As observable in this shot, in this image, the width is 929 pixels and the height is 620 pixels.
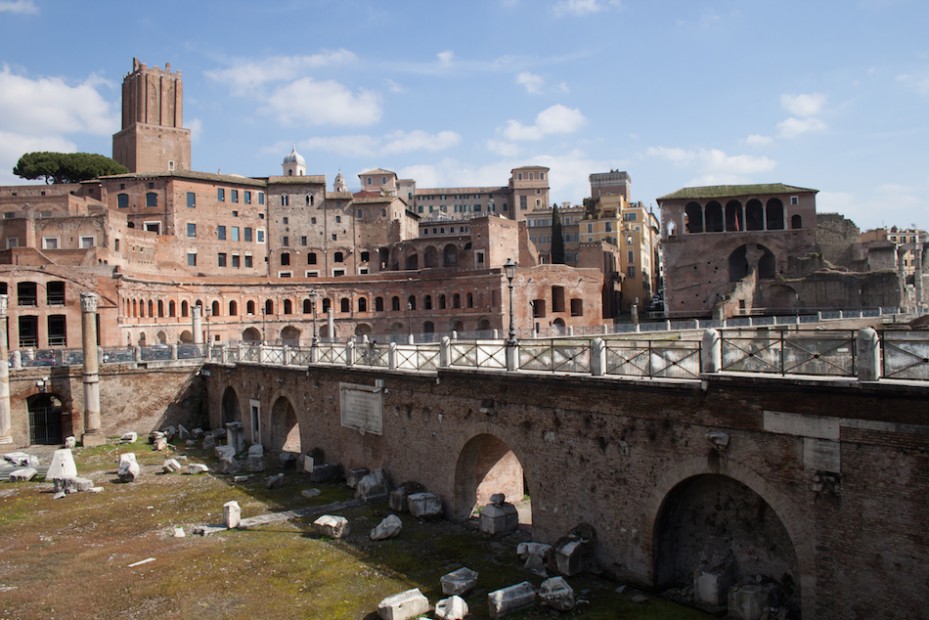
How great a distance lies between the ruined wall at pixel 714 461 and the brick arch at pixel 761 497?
0.02 meters

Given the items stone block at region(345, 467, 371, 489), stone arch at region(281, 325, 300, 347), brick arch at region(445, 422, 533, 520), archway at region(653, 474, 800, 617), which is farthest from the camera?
stone arch at region(281, 325, 300, 347)

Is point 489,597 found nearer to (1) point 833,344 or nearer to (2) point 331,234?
(1) point 833,344

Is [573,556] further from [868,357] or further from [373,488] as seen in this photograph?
[373,488]

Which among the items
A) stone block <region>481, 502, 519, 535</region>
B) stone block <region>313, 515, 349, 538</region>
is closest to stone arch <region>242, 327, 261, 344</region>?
stone block <region>313, 515, 349, 538</region>

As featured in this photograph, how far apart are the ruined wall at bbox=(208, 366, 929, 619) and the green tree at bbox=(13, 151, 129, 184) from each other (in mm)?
64343

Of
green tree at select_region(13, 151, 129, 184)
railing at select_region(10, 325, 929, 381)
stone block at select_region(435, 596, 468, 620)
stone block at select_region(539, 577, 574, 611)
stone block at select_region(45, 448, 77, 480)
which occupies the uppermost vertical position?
green tree at select_region(13, 151, 129, 184)

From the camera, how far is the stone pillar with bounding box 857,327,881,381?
349 inches

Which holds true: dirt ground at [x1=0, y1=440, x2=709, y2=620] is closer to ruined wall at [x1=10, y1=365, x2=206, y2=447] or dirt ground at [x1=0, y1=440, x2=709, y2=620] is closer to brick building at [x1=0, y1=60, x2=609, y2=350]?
ruined wall at [x1=10, y1=365, x2=206, y2=447]

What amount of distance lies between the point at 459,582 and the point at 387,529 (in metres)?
3.43

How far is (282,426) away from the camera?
25719 mm

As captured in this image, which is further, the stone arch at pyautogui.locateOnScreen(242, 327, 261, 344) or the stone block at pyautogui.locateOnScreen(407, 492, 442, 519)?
the stone arch at pyautogui.locateOnScreen(242, 327, 261, 344)

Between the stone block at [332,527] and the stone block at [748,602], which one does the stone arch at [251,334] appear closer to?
the stone block at [332,527]

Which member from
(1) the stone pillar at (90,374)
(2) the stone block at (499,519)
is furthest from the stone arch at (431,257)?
(2) the stone block at (499,519)

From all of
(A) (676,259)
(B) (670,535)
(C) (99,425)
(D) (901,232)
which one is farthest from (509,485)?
(D) (901,232)
